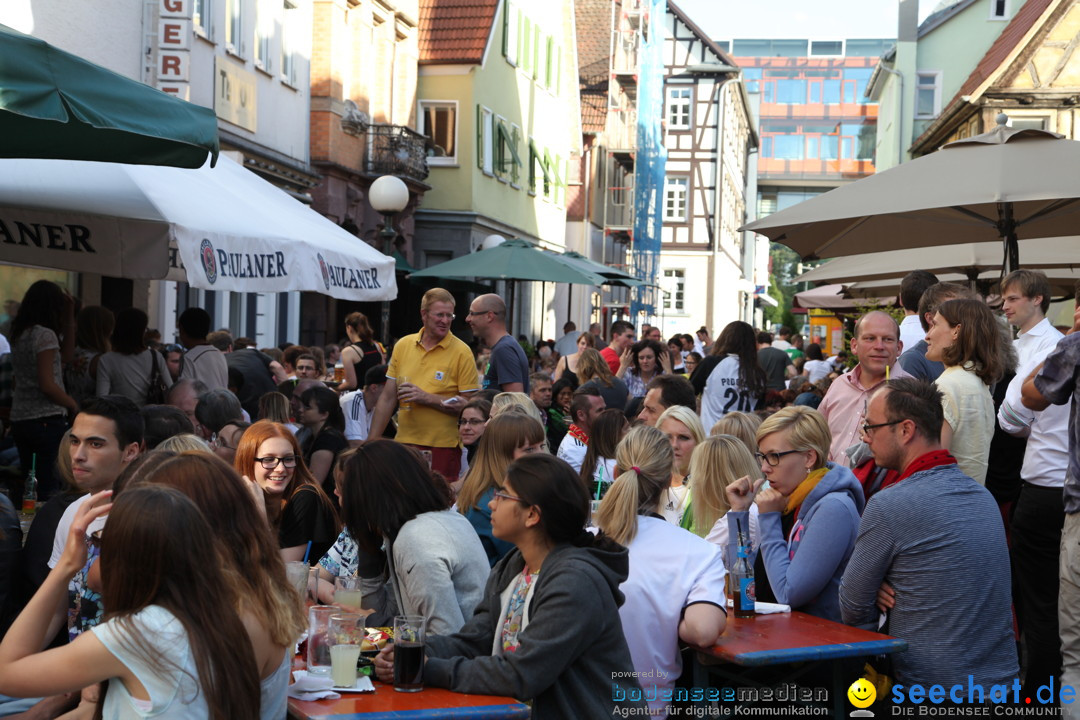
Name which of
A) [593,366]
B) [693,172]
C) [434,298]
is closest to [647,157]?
[693,172]

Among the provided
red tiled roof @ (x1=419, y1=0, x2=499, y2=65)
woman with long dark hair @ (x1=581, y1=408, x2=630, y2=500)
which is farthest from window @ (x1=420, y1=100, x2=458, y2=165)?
woman with long dark hair @ (x1=581, y1=408, x2=630, y2=500)

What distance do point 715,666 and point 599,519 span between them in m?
0.80

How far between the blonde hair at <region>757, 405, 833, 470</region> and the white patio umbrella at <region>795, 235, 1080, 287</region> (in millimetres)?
6089

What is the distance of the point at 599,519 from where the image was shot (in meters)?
4.72

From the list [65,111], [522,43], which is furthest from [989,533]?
[522,43]

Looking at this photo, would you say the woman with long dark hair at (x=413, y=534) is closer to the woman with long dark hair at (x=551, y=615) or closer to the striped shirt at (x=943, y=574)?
the woman with long dark hair at (x=551, y=615)

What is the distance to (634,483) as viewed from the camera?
466 centimetres

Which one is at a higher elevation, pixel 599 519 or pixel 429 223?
pixel 429 223

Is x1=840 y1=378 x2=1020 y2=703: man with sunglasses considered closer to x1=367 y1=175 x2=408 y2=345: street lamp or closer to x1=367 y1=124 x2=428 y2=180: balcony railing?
x1=367 y1=175 x2=408 y2=345: street lamp

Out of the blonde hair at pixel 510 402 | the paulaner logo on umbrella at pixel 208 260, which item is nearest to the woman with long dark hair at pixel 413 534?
the paulaner logo on umbrella at pixel 208 260

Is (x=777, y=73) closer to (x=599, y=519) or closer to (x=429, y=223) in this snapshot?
(x=429, y=223)

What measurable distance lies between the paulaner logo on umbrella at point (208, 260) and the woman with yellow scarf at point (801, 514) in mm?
3044

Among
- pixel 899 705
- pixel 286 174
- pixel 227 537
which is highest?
pixel 286 174

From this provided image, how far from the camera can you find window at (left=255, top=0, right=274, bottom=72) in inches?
703
